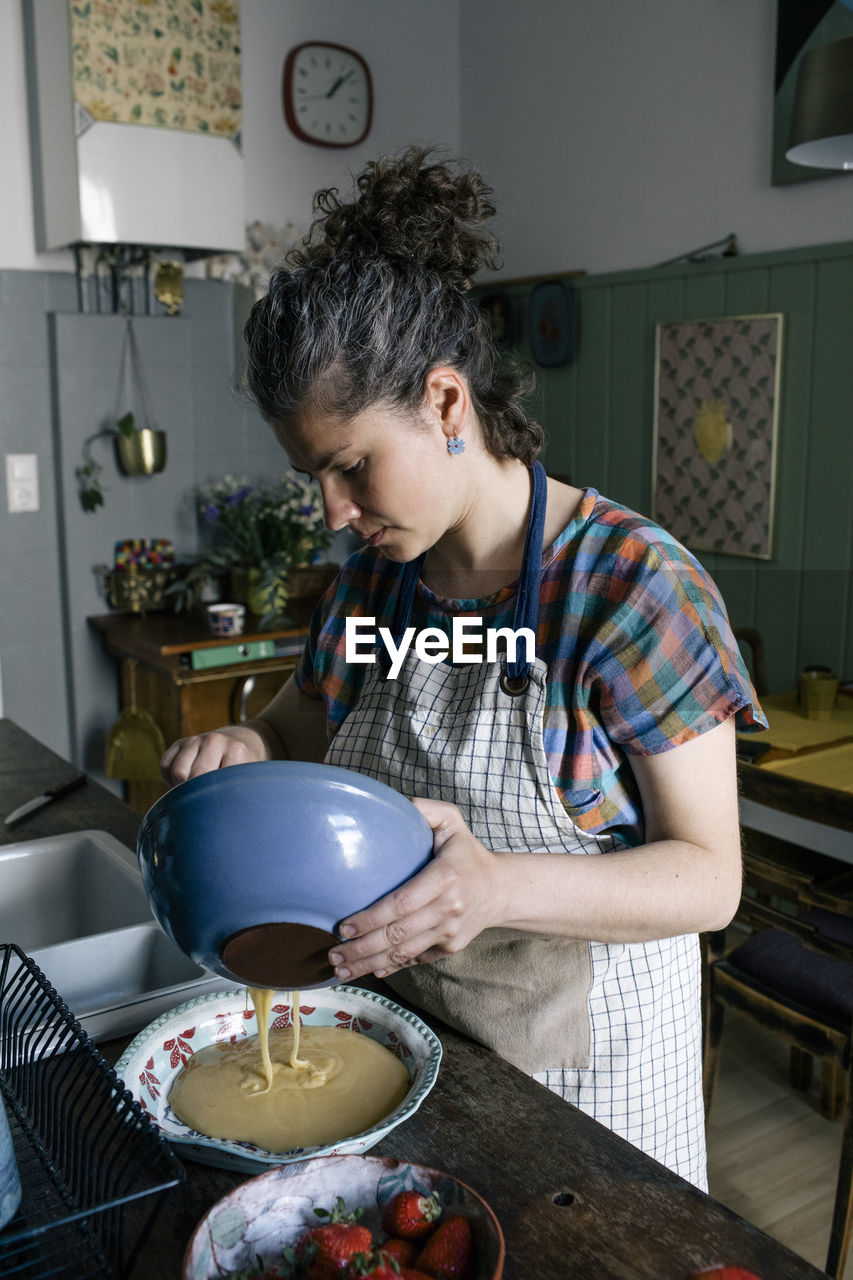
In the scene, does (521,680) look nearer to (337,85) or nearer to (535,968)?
(535,968)

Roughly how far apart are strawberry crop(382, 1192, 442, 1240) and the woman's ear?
2.34 ft

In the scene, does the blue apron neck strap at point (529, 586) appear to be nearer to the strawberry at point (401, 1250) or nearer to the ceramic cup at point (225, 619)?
the strawberry at point (401, 1250)

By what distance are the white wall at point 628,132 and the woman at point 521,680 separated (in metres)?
2.14

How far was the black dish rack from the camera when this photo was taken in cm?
75

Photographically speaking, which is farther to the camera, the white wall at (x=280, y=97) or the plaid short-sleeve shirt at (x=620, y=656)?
the white wall at (x=280, y=97)

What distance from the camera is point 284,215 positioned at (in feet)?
12.4

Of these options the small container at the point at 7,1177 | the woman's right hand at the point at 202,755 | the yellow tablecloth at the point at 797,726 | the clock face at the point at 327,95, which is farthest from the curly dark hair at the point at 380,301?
the clock face at the point at 327,95

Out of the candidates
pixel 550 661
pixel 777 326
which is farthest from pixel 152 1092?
pixel 777 326

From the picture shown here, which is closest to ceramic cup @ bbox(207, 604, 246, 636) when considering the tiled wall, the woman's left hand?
the tiled wall

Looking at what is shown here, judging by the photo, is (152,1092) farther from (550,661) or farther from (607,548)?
(607,548)

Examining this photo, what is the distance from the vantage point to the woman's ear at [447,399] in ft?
3.69

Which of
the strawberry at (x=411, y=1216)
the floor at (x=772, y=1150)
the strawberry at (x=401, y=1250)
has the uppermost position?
the strawberry at (x=411, y=1216)

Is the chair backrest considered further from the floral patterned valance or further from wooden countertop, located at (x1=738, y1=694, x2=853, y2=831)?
the floral patterned valance

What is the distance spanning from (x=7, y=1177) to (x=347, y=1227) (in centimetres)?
25
